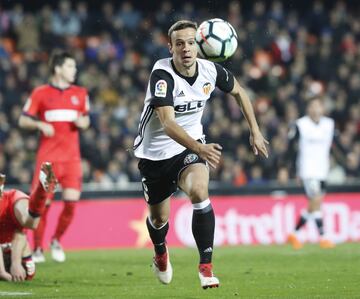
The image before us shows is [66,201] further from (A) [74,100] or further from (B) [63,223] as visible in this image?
(A) [74,100]

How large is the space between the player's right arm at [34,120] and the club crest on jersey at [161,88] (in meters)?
4.25

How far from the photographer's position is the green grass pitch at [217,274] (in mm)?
9047

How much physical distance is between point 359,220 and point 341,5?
9404 mm

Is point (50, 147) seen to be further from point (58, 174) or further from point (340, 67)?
point (340, 67)

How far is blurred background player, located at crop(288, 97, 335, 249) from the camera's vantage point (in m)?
16.4

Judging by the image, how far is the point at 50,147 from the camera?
13.1 meters

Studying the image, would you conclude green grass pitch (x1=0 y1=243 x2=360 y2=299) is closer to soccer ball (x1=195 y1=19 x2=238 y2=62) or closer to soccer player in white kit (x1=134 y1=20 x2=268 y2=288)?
soccer player in white kit (x1=134 y1=20 x2=268 y2=288)

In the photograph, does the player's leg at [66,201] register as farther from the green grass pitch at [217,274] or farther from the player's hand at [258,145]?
the player's hand at [258,145]

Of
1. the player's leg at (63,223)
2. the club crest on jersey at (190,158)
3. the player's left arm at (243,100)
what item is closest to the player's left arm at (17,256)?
the club crest on jersey at (190,158)

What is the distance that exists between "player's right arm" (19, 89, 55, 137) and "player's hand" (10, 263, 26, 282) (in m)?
2.82

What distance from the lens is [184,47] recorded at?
8945mm

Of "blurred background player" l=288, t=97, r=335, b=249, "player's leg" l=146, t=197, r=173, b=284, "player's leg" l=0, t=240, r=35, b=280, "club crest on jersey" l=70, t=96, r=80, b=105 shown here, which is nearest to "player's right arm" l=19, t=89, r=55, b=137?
"club crest on jersey" l=70, t=96, r=80, b=105

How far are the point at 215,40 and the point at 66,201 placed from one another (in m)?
4.40

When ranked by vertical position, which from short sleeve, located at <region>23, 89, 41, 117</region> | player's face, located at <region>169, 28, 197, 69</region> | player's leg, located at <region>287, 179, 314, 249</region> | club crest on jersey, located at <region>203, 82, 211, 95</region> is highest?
player's face, located at <region>169, 28, 197, 69</region>
